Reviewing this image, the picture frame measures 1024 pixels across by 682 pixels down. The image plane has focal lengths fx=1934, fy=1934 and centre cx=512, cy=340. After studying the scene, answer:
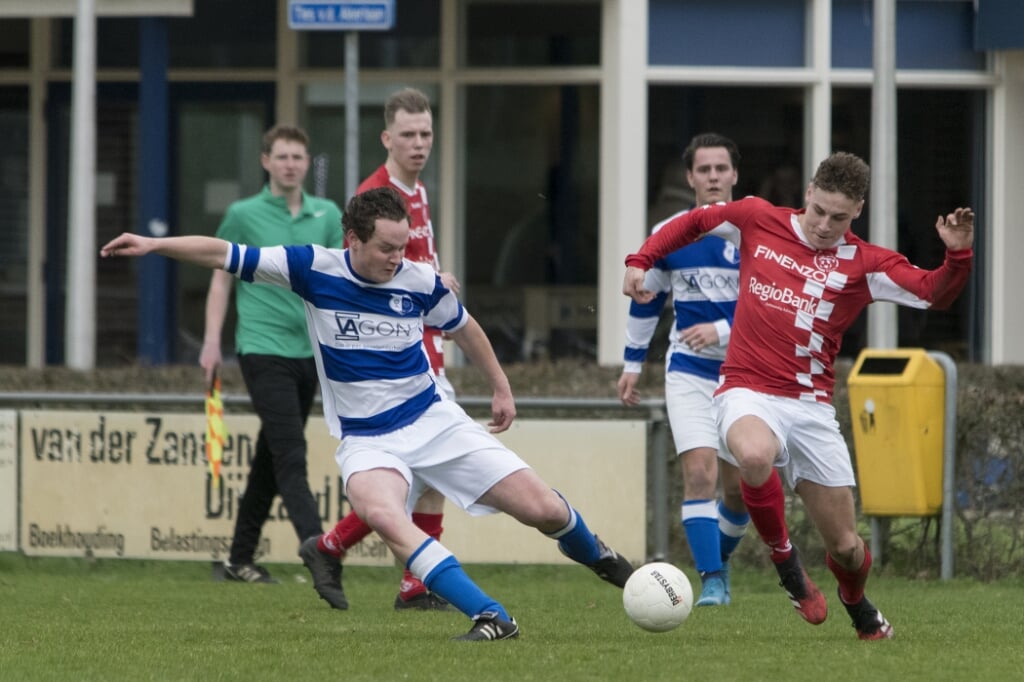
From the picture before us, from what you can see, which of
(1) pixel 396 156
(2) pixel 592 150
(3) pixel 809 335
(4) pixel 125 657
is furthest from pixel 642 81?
(4) pixel 125 657

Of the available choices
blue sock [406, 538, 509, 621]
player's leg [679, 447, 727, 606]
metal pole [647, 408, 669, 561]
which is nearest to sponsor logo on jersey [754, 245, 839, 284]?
player's leg [679, 447, 727, 606]

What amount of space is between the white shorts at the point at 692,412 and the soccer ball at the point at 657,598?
1.94 meters

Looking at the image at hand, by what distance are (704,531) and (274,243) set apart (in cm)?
266

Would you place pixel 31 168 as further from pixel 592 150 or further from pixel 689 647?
pixel 689 647

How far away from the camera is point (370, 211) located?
7395mm

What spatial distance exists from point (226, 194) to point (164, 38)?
6.94 feet

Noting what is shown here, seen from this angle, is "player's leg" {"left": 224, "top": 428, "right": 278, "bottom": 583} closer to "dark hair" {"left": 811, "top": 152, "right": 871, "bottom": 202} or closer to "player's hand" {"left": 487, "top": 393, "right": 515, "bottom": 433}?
"player's hand" {"left": 487, "top": 393, "right": 515, "bottom": 433}

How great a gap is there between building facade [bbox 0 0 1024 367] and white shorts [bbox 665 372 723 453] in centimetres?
666

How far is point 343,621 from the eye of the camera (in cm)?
842

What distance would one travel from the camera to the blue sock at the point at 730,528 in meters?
9.54

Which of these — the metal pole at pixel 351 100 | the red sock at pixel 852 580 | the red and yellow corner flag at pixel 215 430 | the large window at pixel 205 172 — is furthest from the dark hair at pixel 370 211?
the large window at pixel 205 172

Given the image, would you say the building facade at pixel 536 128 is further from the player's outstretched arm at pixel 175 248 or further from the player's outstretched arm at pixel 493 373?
the player's outstretched arm at pixel 175 248

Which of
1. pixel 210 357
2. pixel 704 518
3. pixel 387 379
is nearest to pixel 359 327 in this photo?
pixel 387 379

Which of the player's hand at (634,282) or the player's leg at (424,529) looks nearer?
the player's hand at (634,282)
